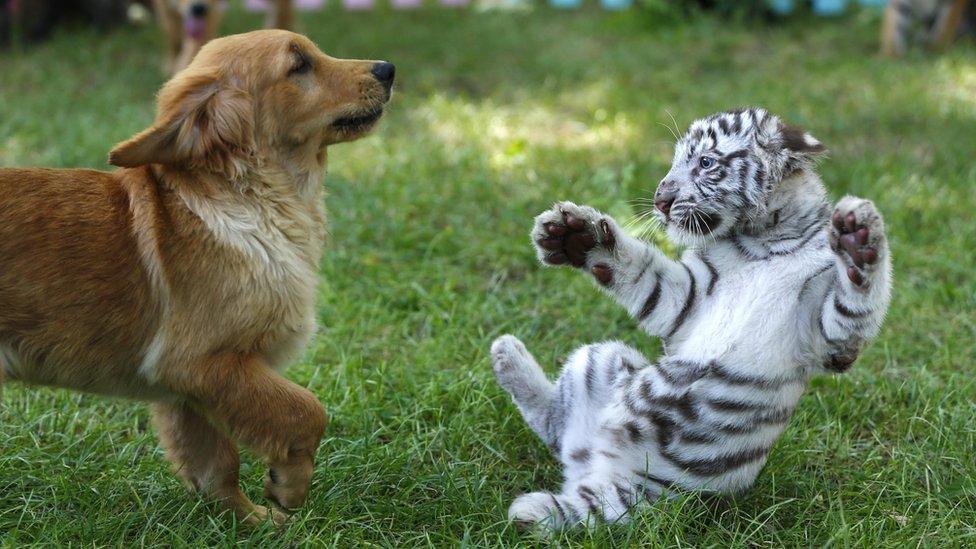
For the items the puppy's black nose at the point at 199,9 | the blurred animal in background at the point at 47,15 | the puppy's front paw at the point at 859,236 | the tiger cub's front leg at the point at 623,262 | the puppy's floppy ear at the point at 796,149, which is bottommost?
the blurred animal in background at the point at 47,15

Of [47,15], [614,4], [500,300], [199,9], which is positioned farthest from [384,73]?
[614,4]

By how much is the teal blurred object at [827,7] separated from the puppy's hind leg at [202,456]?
855cm

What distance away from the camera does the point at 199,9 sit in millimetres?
7750

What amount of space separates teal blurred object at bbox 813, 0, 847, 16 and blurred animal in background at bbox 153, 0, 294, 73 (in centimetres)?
514

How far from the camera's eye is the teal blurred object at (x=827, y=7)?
1005 centimetres

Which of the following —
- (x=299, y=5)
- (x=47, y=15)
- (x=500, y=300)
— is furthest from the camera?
(x=299, y=5)

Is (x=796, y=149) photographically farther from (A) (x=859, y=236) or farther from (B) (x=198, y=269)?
(B) (x=198, y=269)

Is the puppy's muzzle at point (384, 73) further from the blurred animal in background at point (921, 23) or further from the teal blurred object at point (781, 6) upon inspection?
the teal blurred object at point (781, 6)

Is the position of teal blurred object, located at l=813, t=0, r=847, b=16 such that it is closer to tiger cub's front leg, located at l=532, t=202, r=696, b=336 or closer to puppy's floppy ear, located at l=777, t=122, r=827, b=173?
puppy's floppy ear, located at l=777, t=122, r=827, b=173

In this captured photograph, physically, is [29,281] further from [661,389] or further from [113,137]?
[113,137]

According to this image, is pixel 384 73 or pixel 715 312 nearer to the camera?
pixel 715 312

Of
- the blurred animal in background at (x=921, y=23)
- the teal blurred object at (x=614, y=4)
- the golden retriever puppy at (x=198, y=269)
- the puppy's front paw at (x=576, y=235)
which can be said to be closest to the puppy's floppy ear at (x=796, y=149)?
the puppy's front paw at (x=576, y=235)

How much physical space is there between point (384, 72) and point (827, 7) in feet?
26.3

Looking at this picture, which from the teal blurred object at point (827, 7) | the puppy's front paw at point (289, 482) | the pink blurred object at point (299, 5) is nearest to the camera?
the puppy's front paw at point (289, 482)
